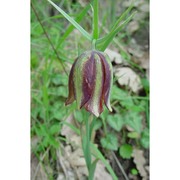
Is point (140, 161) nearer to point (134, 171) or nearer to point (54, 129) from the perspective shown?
point (134, 171)

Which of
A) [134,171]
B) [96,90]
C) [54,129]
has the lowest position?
[134,171]

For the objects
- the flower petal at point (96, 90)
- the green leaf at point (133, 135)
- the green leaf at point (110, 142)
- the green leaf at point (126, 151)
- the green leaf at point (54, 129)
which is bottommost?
the green leaf at point (126, 151)

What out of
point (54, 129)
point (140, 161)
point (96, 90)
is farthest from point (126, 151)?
point (96, 90)

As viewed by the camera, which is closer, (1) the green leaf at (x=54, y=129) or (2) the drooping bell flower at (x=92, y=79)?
(2) the drooping bell flower at (x=92, y=79)

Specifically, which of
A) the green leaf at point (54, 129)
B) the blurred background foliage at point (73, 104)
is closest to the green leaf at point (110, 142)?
the blurred background foliage at point (73, 104)

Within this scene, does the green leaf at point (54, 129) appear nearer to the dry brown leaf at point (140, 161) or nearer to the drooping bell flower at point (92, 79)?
the dry brown leaf at point (140, 161)

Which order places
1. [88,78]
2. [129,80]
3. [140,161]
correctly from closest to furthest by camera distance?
[88,78], [140,161], [129,80]
